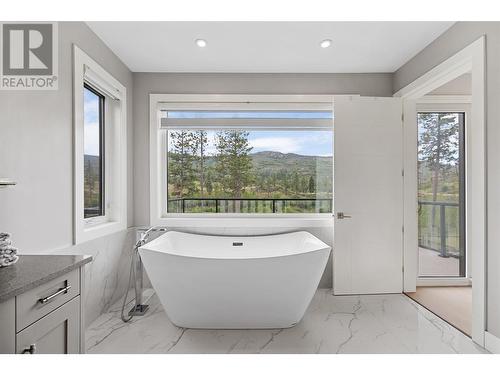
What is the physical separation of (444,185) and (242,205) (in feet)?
7.84

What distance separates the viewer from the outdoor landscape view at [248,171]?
11.1 feet

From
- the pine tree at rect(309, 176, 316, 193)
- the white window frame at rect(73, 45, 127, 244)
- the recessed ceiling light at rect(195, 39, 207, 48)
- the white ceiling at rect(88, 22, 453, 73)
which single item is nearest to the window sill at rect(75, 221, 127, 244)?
the white window frame at rect(73, 45, 127, 244)

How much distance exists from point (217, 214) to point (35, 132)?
77.8 inches

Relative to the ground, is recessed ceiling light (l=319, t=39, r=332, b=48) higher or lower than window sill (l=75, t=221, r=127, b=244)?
higher

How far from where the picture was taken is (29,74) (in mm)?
1807

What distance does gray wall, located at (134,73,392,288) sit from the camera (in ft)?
10.5

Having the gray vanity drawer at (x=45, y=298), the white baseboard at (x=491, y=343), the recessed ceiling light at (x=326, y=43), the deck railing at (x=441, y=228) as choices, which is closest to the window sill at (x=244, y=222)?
the deck railing at (x=441, y=228)

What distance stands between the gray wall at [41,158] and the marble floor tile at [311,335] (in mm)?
843

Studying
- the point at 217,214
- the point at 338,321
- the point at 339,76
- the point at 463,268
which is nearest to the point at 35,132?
the point at 217,214

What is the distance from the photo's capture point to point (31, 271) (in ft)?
3.87

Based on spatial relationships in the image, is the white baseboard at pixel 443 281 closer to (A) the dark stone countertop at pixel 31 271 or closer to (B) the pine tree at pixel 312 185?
(B) the pine tree at pixel 312 185

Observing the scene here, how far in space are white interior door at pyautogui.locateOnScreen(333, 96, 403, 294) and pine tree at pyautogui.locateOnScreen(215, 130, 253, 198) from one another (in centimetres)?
104

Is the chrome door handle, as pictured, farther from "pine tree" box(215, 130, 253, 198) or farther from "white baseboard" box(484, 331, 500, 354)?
"white baseboard" box(484, 331, 500, 354)
